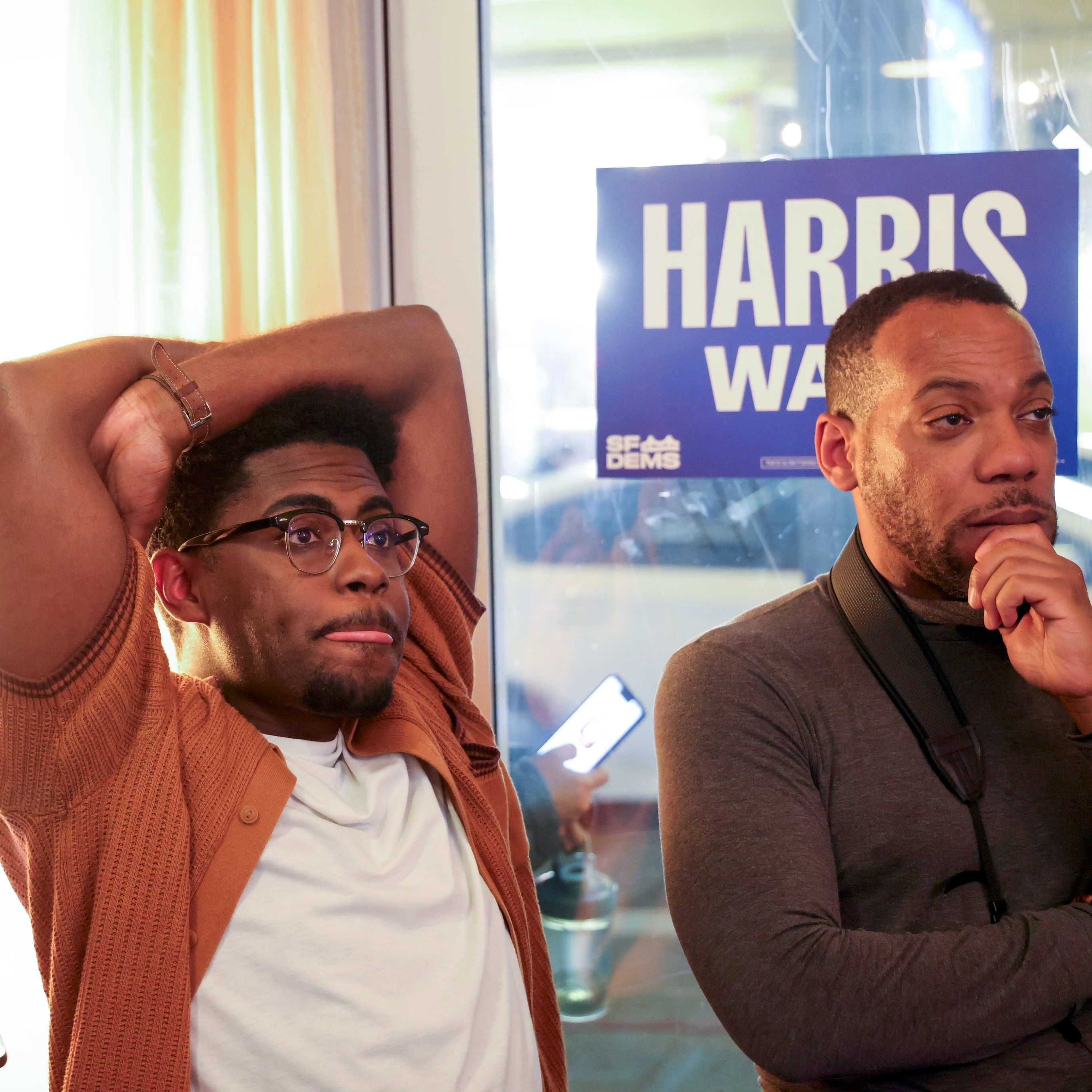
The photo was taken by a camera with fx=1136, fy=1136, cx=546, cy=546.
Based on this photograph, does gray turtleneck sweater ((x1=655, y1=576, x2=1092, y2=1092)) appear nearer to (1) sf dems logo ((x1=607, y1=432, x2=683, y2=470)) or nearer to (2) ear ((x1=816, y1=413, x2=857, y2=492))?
(2) ear ((x1=816, y1=413, x2=857, y2=492))

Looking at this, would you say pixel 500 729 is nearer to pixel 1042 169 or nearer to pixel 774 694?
pixel 774 694

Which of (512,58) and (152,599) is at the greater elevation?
(512,58)

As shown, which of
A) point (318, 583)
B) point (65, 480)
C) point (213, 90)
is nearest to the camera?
point (65, 480)

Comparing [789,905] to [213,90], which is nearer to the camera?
[789,905]

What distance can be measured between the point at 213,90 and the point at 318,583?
1159mm

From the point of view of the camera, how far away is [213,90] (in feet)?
6.95

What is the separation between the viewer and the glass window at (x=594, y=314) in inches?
90.7

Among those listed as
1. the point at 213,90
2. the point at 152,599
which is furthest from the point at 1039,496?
the point at 213,90

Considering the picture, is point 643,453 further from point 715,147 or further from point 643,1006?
point 643,1006

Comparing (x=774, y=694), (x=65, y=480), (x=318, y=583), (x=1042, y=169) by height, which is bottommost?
(x=774, y=694)

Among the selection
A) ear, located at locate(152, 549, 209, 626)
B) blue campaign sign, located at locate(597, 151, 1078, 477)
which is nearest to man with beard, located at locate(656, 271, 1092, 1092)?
blue campaign sign, located at locate(597, 151, 1078, 477)

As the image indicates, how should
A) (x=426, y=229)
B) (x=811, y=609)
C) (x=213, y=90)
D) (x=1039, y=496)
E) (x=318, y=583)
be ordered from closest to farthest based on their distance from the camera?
(x=318, y=583) → (x=1039, y=496) → (x=811, y=609) → (x=213, y=90) → (x=426, y=229)

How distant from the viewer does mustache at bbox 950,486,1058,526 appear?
1557 mm

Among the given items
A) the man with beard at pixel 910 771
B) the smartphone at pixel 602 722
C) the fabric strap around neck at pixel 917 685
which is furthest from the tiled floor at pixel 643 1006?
the fabric strap around neck at pixel 917 685
